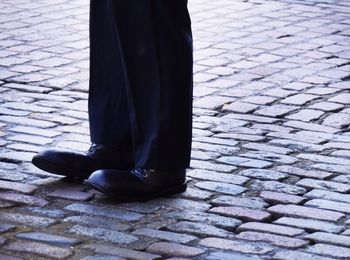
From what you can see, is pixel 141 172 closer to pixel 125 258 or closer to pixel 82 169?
pixel 82 169

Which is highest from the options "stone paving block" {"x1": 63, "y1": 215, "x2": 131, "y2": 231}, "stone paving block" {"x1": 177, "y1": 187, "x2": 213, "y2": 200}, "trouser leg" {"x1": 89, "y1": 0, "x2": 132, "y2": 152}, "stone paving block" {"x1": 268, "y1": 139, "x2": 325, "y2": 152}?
"trouser leg" {"x1": 89, "y1": 0, "x2": 132, "y2": 152}

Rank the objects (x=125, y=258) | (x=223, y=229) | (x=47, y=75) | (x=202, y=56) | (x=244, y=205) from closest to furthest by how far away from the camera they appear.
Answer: (x=125, y=258) < (x=223, y=229) < (x=244, y=205) < (x=47, y=75) < (x=202, y=56)

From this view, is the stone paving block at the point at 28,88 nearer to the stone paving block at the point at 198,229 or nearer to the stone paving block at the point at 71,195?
the stone paving block at the point at 71,195

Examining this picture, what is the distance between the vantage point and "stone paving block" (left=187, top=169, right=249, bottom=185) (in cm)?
422

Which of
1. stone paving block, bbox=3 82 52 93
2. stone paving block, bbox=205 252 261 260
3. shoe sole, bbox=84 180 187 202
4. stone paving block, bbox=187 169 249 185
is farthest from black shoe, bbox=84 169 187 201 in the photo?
stone paving block, bbox=3 82 52 93

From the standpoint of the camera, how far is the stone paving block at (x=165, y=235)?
11.6 feet

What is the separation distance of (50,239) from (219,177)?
3.15 ft

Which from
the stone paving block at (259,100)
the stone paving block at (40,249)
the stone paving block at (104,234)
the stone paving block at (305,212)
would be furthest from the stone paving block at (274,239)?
the stone paving block at (259,100)

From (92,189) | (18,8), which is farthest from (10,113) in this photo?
(18,8)

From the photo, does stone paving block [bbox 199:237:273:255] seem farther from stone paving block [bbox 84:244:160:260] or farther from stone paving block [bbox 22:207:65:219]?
stone paving block [bbox 22:207:65:219]

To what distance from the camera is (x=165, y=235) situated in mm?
3572

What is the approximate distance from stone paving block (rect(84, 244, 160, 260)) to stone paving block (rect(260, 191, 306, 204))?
749 mm

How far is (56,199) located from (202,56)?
2.80 m

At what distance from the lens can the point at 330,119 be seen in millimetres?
5246
